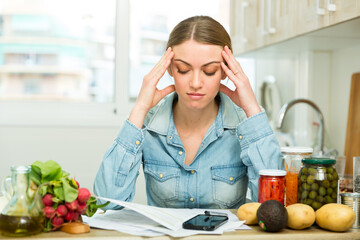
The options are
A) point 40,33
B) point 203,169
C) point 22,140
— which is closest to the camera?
point 203,169

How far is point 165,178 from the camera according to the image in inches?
53.1

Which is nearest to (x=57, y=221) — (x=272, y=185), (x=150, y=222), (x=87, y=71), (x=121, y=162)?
(x=150, y=222)

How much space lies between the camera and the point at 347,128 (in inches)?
83.4

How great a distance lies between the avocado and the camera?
905 mm

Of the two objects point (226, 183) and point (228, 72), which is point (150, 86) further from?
point (226, 183)

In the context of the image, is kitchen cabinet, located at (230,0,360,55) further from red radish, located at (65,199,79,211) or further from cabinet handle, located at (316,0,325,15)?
red radish, located at (65,199,79,211)

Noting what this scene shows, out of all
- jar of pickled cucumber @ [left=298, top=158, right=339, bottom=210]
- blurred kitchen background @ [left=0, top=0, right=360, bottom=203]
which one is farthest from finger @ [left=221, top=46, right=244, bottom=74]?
blurred kitchen background @ [left=0, top=0, right=360, bottom=203]

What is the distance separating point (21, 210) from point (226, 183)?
0.66 metres

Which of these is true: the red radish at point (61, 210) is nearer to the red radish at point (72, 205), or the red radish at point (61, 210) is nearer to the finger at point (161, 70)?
the red radish at point (72, 205)

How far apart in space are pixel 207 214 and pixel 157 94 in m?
0.45

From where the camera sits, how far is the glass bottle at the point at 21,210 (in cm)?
84

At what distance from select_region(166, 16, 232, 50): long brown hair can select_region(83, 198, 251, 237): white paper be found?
0.48 m

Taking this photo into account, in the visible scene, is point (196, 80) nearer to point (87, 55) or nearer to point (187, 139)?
point (187, 139)

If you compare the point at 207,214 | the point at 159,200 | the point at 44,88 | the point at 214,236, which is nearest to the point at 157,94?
the point at 159,200
